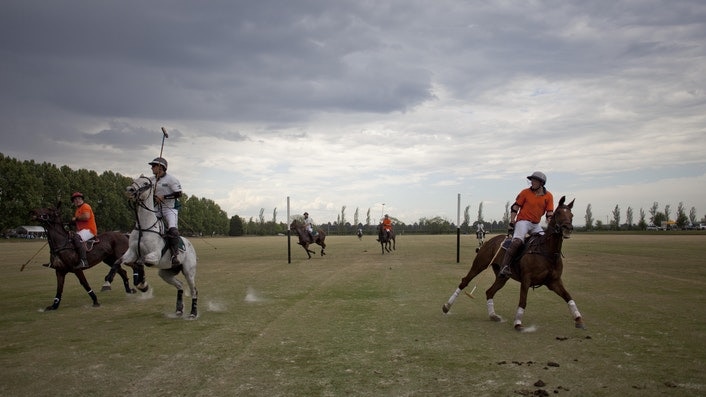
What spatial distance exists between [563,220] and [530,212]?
0.91m

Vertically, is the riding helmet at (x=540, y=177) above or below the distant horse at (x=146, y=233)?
above

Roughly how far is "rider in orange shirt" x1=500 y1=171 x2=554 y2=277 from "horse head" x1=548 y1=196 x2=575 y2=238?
17.0 inches

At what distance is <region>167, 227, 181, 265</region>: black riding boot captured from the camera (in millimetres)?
9828

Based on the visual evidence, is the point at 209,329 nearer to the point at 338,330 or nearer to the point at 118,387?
the point at 338,330

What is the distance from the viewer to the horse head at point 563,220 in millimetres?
8508

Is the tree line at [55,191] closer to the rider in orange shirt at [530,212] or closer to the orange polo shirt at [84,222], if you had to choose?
the orange polo shirt at [84,222]

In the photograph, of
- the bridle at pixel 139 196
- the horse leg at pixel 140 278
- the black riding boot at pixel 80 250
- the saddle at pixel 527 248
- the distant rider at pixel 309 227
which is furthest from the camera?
the distant rider at pixel 309 227

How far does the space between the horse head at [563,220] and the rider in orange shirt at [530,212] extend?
431 mm

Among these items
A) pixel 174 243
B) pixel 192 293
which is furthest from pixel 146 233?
pixel 192 293

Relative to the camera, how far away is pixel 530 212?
9.47 m

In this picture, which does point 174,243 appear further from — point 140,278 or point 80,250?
point 80,250

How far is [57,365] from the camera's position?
6.59 metres

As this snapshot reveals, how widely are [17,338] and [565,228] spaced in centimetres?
977

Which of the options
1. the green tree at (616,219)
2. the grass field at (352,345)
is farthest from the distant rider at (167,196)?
the green tree at (616,219)
